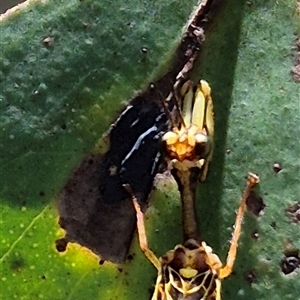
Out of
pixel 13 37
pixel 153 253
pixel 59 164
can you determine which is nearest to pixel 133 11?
pixel 13 37

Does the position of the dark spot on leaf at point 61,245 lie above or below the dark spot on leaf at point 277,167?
below

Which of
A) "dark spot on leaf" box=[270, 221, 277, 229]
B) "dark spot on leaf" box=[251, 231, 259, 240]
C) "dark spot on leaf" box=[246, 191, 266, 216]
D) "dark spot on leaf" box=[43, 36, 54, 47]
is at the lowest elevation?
"dark spot on leaf" box=[251, 231, 259, 240]

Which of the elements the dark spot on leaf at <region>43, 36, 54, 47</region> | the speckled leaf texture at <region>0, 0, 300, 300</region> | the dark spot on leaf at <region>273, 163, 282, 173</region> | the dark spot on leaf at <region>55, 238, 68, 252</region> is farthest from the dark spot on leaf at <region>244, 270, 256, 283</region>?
the dark spot on leaf at <region>43, 36, 54, 47</region>

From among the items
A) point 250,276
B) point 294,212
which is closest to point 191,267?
point 250,276

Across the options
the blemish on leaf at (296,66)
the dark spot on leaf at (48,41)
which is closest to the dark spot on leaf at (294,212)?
the blemish on leaf at (296,66)

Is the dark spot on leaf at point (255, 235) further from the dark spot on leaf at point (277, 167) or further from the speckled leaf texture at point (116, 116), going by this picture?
the dark spot on leaf at point (277, 167)

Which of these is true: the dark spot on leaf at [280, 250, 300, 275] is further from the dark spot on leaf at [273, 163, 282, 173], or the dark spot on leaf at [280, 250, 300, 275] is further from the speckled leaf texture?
the dark spot on leaf at [273, 163, 282, 173]

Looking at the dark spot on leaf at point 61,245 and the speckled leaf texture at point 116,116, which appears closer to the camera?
the speckled leaf texture at point 116,116

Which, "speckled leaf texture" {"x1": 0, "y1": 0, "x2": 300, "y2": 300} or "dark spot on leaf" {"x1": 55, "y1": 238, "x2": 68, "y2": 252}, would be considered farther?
"dark spot on leaf" {"x1": 55, "y1": 238, "x2": 68, "y2": 252}
